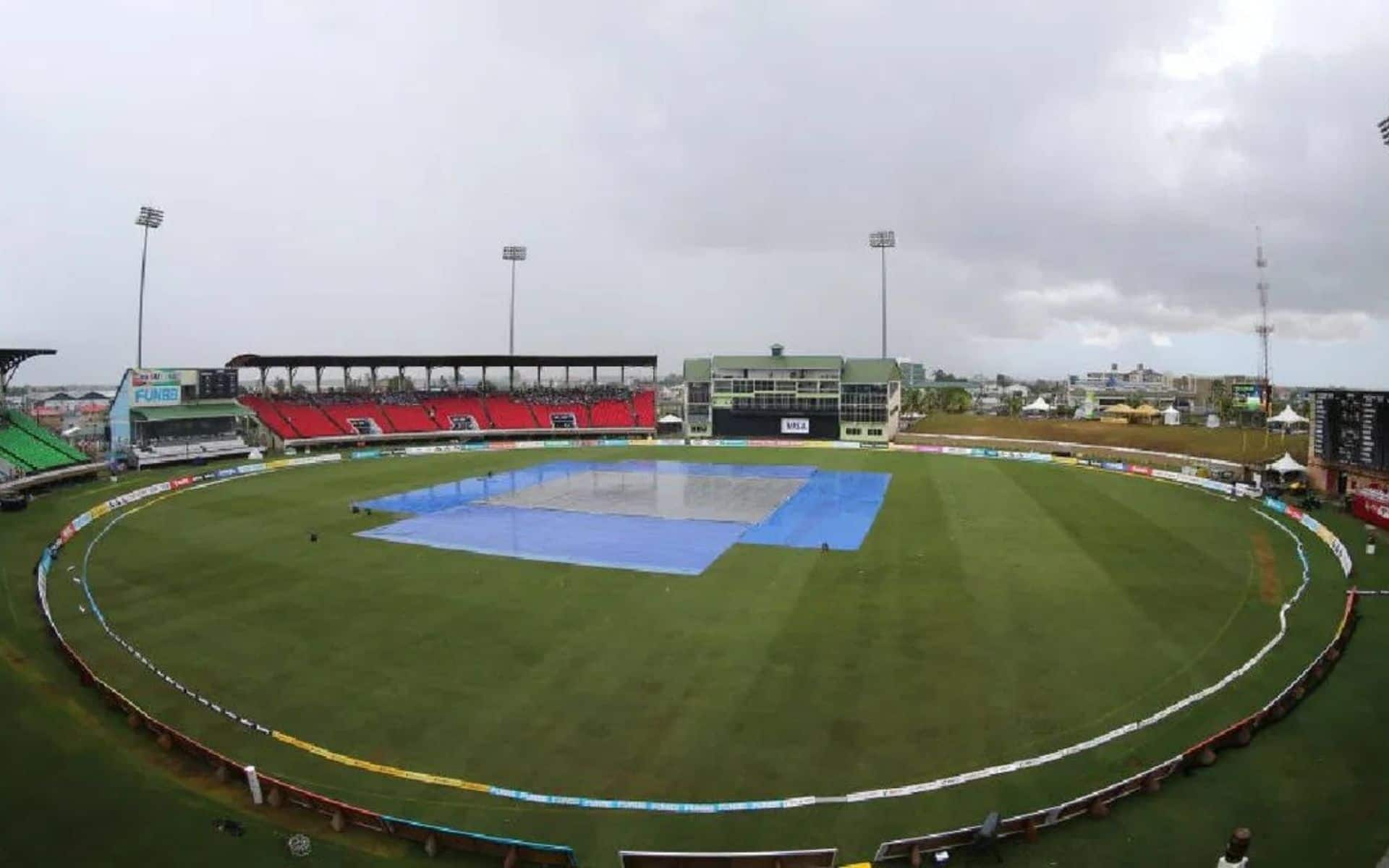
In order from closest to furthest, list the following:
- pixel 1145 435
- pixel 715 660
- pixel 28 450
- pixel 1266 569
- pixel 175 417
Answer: pixel 715 660
pixel 1266 569
pixel 28 450
pixel 175 417
pixel 1145 435

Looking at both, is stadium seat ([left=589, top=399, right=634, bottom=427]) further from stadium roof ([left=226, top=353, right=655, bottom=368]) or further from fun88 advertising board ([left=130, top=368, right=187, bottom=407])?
fun88 advertising board ([left=130, top=368, right=187, bottom=407])

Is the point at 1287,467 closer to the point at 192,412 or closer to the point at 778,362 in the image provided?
the point at 778,362

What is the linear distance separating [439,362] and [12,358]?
130 ft

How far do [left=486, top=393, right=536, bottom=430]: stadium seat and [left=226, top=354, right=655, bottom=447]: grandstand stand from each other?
0.15 metres

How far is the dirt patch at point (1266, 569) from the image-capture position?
27469 millimetres

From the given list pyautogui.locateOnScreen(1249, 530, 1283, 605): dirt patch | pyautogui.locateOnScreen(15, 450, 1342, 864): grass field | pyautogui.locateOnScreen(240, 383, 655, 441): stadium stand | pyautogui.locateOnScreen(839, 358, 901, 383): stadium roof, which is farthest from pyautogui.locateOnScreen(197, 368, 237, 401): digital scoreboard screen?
pyautogui.locateOnScreen(1249, 530, 1283, 605): dirt patch

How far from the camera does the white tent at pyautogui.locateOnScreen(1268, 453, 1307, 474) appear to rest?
49562 mm

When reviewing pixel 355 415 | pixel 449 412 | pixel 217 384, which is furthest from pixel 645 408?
pixel 217 384

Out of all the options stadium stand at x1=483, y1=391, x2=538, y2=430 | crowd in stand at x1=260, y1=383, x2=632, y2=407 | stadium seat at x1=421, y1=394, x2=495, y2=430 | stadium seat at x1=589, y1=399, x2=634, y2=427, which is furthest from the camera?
stadium seat at x1=589, y1=399, x2=634, y2=427

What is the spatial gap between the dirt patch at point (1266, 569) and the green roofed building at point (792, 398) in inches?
1891

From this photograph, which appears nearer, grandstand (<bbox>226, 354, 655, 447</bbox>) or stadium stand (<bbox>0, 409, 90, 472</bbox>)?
stadium stand (<bbox>0, 409, 90, 472</bbox>)

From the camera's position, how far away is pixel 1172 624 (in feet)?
80.1

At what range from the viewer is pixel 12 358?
53.8m

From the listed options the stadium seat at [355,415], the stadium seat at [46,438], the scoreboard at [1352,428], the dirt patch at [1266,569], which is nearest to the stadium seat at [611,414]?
the stadium seat at [355,415]
